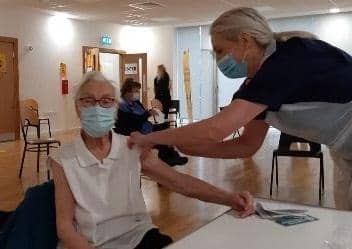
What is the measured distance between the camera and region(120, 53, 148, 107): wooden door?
12.0 meters

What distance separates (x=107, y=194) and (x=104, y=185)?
0.11 ft

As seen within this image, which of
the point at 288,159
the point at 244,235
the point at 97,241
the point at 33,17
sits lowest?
the point at 288,159

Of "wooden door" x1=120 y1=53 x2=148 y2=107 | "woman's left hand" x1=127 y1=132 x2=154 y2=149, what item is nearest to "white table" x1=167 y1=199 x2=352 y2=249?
"woman's left hand" x1=127 y1=132 x2=154 y2=149

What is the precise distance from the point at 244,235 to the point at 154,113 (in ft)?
12.4

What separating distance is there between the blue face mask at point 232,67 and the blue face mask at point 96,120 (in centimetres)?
50

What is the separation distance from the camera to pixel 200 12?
10.0 m

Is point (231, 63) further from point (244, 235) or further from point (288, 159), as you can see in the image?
point (288, 159)

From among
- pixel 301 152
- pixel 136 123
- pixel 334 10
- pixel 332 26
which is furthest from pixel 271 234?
pixel 332 26

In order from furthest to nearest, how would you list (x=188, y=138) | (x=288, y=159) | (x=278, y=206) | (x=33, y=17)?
(x=33, y=17)
(x=288, y=159)
(x=278, y=206)
(x=188, y=138)

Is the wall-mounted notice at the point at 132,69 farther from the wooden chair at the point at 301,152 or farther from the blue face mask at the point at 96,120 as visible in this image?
the blue face mask at the point at 96,120

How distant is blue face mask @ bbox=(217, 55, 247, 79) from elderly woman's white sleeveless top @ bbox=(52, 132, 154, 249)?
1.51 feet

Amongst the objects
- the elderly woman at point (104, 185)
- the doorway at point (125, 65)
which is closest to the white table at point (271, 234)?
the elderly woman at point (104, 185)

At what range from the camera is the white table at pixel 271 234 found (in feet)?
3.80

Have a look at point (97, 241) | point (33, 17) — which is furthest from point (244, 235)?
point (33, 17)
